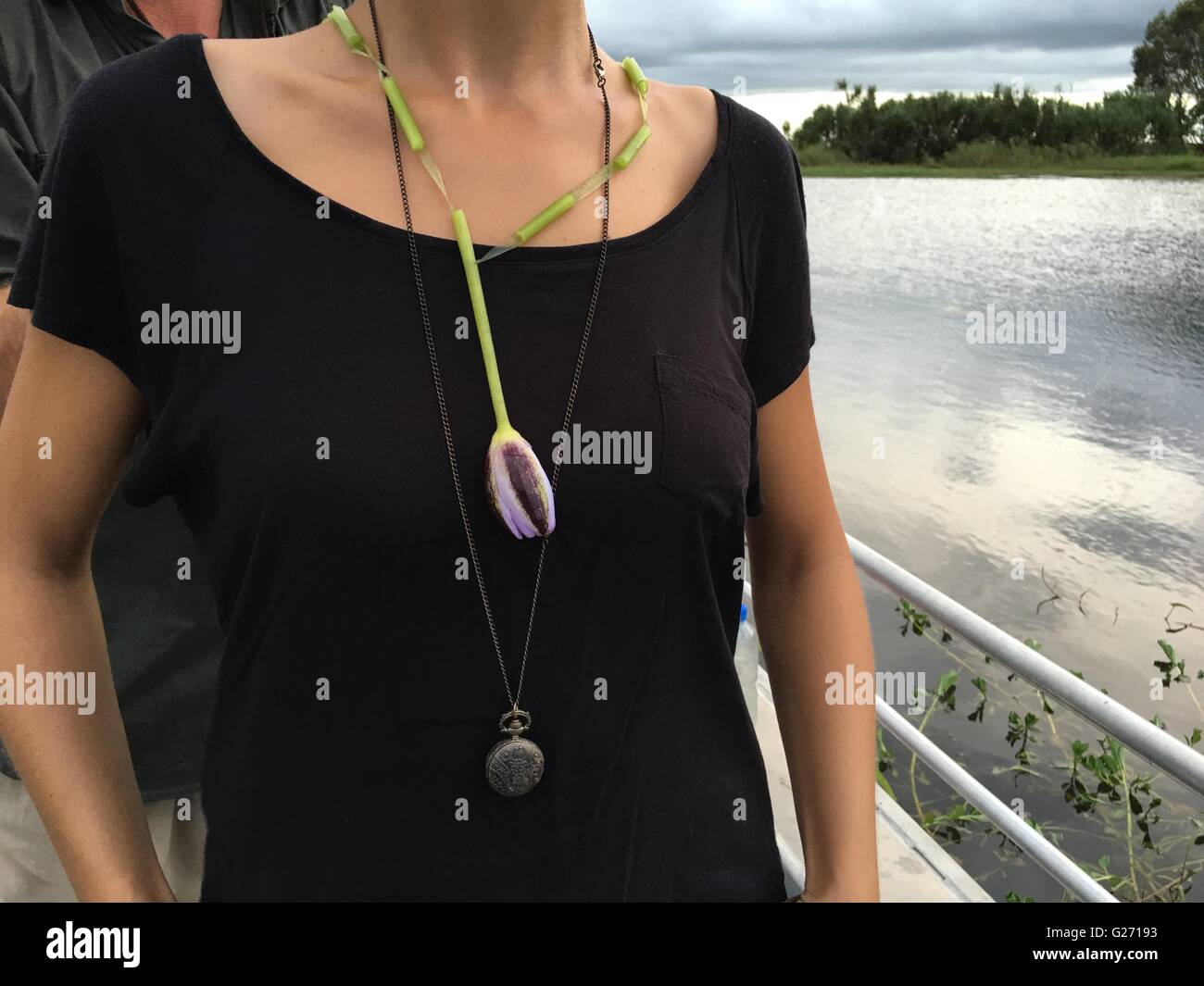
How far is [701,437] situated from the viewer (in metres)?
0.87

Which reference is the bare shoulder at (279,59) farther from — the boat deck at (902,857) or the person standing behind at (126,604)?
the boat deck at (902,857)

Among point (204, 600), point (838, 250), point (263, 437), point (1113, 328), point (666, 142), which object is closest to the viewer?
point (263, 437)

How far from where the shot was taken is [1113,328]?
55.1 feet

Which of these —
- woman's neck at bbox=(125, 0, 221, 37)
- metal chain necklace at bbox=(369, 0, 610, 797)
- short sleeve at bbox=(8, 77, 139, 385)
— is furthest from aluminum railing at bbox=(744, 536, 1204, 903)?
woman's neck at bbox=(125, 0, 221, 37)

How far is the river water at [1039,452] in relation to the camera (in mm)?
6586

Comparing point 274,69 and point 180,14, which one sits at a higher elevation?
point 180,14

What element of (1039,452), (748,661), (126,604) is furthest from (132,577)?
(1039,452)

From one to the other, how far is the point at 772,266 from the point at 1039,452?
12788 millimetres

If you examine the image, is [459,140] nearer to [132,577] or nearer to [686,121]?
[686,121]

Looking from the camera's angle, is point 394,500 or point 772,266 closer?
point 394,500

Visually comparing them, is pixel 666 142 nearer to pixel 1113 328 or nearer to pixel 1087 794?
pixel 1087 794

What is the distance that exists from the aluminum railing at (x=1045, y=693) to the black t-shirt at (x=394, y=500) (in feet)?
1.06

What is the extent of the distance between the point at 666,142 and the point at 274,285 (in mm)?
393
